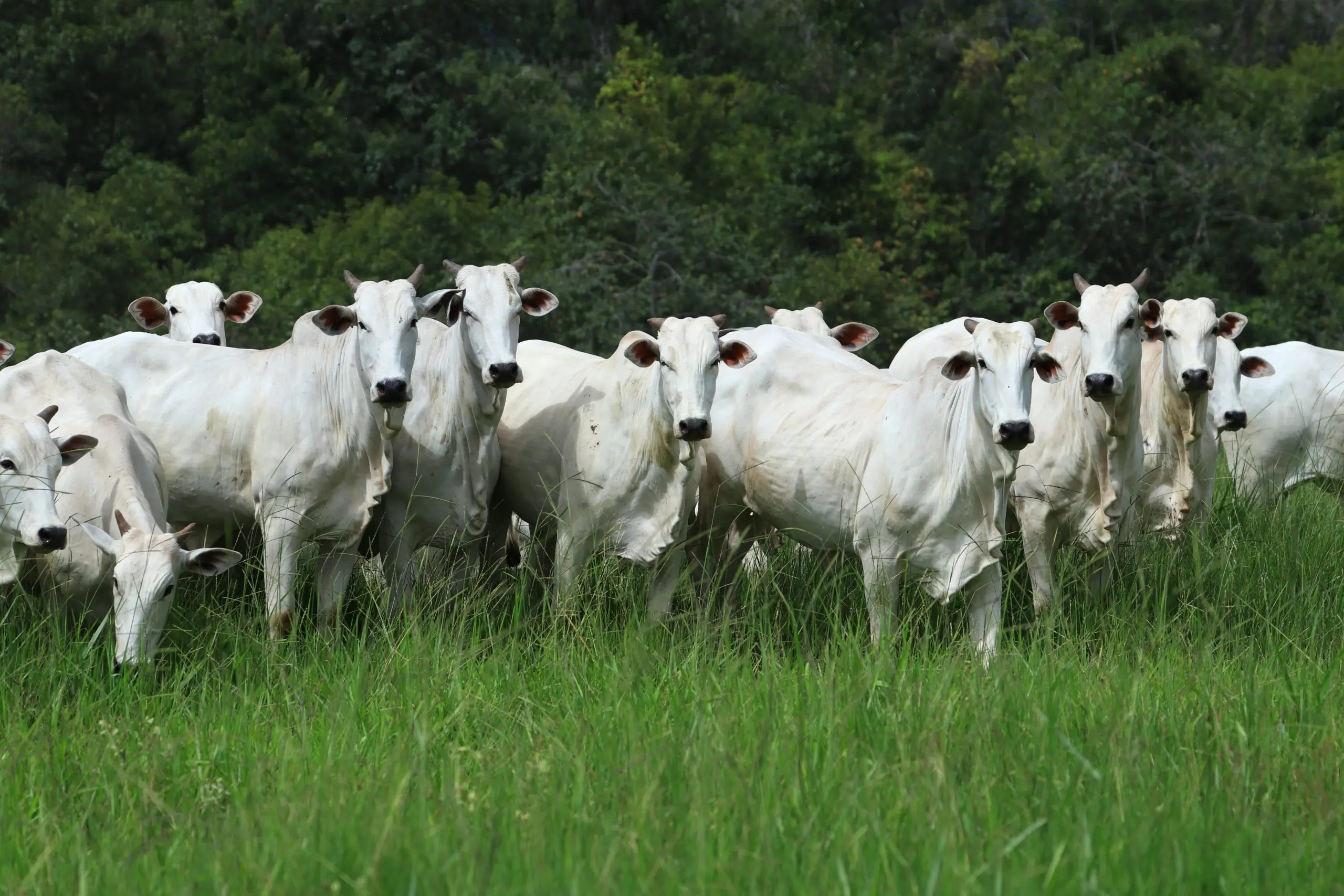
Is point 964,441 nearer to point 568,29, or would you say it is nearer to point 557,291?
point 557,291

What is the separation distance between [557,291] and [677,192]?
6.44 feet

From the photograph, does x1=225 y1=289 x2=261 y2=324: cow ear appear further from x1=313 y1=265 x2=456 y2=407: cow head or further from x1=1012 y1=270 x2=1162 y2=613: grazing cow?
x1=1012 y1=270 x2=1162 y2=613: grazing cow

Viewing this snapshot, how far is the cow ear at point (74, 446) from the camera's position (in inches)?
239

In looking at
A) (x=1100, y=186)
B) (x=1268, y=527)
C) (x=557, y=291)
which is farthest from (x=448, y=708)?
(x=1100, y=186)

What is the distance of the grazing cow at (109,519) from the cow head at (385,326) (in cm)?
82

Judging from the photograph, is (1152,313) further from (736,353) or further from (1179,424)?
(736,353)

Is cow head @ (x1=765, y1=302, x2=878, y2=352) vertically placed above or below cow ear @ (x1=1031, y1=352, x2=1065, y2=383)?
below

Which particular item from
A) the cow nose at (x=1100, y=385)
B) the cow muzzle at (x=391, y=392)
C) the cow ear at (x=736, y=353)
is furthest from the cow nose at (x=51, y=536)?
the cow nose at (x=1100, y=385)

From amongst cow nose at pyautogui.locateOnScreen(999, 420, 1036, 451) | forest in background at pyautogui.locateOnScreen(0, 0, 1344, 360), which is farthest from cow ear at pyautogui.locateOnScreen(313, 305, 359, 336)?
forest in background at pyautogui.locateOnScreen(0, 0, 1344, 360)

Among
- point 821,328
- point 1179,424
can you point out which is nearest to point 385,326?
point 1179,424

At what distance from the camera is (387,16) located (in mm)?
27344

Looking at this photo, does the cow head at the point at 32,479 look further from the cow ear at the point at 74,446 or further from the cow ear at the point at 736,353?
the cow ear at the point at 736,353

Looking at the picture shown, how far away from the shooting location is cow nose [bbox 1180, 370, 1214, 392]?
7.23 meters

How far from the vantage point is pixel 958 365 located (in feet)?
20.8
